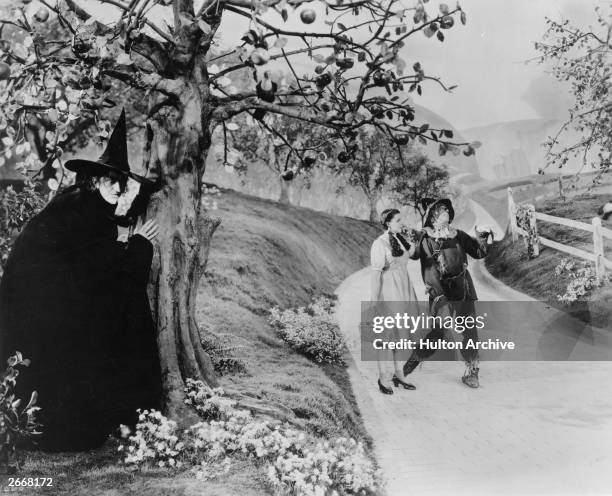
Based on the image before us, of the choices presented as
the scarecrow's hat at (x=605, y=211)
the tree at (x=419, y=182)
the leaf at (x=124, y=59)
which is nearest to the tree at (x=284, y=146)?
the tree at (x=419, y=182)

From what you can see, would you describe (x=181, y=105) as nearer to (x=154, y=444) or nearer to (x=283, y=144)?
(x=283, y=144)

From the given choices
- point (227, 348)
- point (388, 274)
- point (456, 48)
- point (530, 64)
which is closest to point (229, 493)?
point (227, 348)

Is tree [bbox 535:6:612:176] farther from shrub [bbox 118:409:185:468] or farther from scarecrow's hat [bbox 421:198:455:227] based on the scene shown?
shrub [bbox 118:409:185:468]

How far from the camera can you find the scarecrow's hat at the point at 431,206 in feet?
17.8

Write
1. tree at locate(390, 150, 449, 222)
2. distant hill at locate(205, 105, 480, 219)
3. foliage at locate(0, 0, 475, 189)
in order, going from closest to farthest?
foliage at locate(0, 0, 475, 189), tree at locate(390, 150, 449, 222), distant hill at locate(205, 105, 480, 219)

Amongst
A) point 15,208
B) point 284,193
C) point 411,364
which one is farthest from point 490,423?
point 15,208

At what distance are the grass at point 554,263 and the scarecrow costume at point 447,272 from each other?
0.27 meters

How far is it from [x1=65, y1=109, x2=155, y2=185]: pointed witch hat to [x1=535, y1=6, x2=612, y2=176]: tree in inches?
163

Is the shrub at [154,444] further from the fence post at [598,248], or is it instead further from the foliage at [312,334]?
the fence post at [598,248]

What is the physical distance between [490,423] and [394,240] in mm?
1863

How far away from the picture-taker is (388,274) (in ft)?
17.7

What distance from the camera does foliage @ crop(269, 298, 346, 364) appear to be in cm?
559

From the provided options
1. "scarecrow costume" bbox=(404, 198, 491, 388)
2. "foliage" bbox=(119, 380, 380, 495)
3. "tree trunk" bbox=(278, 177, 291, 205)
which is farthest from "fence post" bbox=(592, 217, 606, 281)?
"tree trunk" bbox=(278, 177, 291, 205)

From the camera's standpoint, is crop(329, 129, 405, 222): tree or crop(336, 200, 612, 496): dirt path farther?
crop(329, 129, 405, 222): tree
